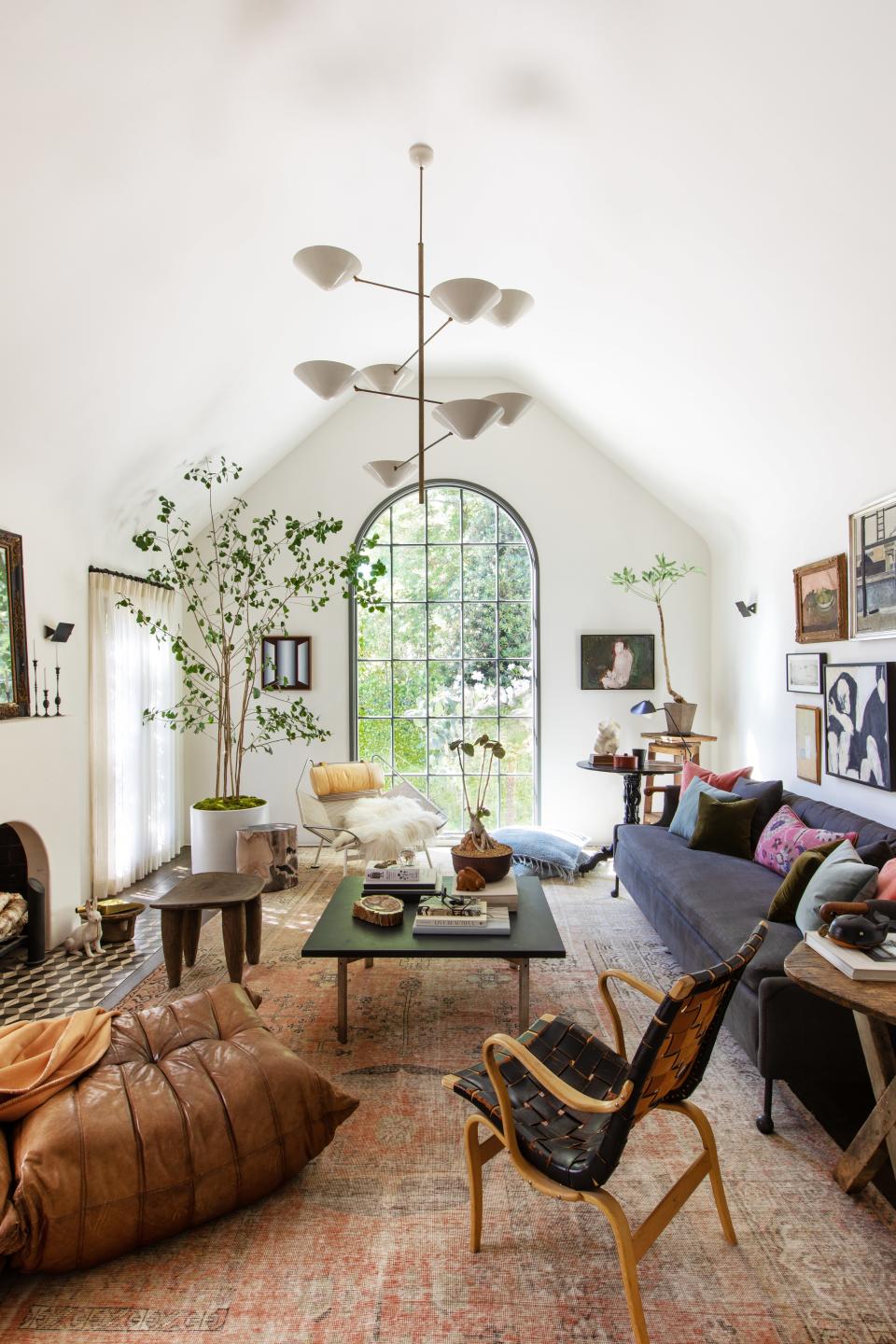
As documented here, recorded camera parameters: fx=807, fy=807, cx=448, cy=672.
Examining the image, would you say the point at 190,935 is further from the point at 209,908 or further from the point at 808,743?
the point at 808,743

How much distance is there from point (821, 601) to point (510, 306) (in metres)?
2.43

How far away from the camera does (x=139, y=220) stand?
3199 mm

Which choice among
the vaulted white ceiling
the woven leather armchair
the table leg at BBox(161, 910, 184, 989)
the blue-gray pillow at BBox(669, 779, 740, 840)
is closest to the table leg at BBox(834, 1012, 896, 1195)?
the woven leather armchair

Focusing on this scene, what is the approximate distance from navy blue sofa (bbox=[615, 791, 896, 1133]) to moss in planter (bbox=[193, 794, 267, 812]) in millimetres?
2406

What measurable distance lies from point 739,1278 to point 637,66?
3.53 metres

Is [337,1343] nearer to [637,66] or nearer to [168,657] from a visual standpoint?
[637,66]

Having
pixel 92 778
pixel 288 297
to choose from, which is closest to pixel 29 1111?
pixel 92 778

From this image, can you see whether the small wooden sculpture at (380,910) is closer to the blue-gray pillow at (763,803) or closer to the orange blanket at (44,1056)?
the orange blanket at (44,1056)

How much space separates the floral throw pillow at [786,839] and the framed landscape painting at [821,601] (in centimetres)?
99

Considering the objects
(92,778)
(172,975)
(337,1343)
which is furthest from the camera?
(92,778)

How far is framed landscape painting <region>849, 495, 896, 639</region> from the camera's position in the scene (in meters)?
3.71

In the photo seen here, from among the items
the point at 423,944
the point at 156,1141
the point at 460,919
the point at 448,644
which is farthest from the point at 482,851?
the point at 448,644

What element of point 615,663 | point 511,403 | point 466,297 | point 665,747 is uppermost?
point 466,297

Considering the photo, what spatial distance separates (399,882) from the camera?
381 cm
